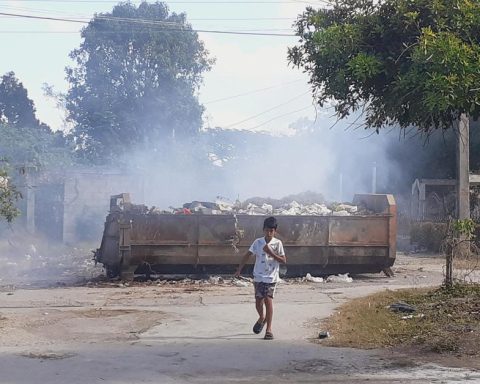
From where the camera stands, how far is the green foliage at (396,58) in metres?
7.33

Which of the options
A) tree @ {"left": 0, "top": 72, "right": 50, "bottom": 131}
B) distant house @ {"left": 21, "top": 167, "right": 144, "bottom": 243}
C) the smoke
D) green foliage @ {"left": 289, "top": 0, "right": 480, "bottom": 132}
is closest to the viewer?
green foliage @ {"left": 289, "top": 0, "right": 480, "bottom": 132}

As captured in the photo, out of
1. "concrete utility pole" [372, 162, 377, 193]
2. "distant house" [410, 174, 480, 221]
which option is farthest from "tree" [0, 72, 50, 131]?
"distant house" [410, 174, 480, 221]

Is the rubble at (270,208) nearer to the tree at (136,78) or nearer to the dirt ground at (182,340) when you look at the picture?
the dirt ground at (182,340)

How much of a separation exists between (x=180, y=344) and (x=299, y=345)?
1.52 metres

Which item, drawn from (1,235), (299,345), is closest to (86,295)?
(299,345)

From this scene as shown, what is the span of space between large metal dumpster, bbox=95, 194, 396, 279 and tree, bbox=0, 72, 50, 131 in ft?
99.4

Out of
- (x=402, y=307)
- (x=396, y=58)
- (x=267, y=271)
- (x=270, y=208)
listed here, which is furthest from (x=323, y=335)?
(x=270, y=208)

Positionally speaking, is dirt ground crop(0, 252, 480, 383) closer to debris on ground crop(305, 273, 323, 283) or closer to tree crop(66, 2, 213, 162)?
debris on ground crop(305, 273, 323, 283)

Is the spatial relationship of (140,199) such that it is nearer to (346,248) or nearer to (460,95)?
(346,248)

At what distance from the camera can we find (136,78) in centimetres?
3650

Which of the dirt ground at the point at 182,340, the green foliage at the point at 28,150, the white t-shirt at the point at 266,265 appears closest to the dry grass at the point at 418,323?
the dirt ground at the point at 182,340

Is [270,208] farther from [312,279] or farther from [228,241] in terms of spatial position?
[312,279]

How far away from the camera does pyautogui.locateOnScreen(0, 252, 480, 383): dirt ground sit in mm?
7484

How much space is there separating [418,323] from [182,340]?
3.38m
